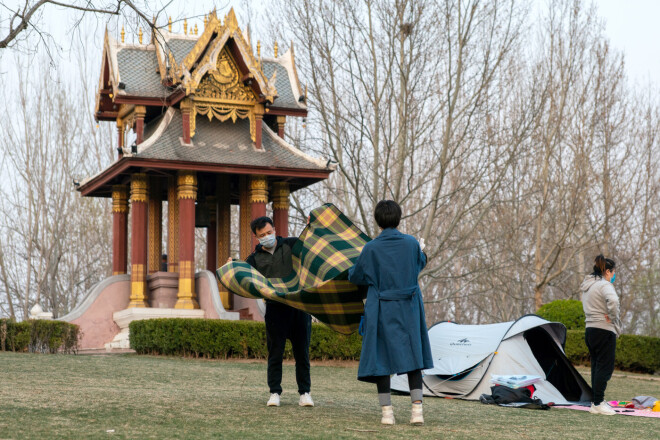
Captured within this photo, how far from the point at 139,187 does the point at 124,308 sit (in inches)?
118

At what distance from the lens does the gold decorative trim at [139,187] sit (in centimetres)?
2095

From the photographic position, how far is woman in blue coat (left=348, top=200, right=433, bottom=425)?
7391 mm

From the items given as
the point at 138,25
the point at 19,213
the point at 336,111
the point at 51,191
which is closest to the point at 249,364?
the point at 336,111

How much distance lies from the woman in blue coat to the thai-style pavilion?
13.2 metres

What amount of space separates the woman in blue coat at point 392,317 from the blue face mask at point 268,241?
54.2 inches

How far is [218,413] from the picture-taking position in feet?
26.0

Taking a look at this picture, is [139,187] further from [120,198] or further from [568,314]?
[568,314]

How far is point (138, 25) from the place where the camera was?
9305 mm

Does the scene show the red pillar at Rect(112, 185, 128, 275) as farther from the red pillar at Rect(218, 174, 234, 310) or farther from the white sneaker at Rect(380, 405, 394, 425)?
the white sneaker at Rect(380, 405, 394, 425)

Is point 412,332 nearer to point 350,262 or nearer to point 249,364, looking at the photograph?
point 350,262

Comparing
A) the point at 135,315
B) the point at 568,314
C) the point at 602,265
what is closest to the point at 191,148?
Answer: the point at 135,315

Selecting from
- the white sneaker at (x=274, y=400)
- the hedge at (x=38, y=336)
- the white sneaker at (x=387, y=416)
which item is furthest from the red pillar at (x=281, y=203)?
the white sneaker at (x=387, y=416)

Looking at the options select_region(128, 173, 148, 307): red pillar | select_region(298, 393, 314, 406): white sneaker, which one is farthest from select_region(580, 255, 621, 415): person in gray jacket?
select_region(128, 173, 148, 307): red pillar

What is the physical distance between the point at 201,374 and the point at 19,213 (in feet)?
77.7
